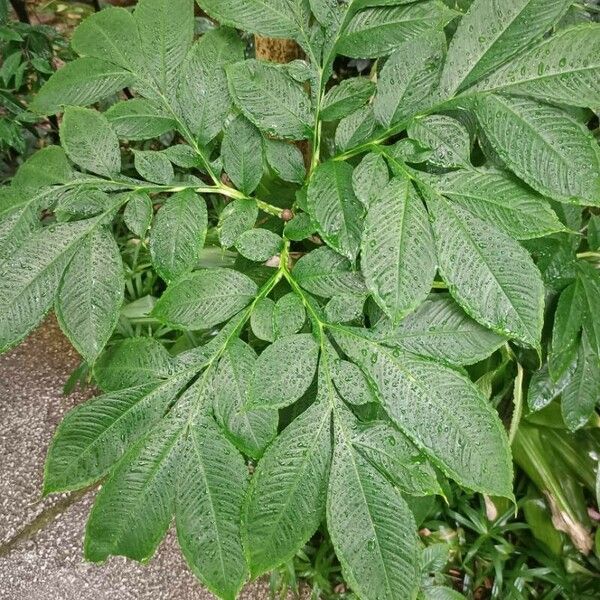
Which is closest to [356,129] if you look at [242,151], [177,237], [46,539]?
[242,151]

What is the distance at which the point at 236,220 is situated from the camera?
74cm

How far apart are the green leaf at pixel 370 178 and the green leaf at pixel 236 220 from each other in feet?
0.49

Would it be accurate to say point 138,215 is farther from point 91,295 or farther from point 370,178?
point 370,178

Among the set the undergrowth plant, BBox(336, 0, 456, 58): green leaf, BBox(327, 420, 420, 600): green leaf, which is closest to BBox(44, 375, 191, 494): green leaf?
the undergrowth plant

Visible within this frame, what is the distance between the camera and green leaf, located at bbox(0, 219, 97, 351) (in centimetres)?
65

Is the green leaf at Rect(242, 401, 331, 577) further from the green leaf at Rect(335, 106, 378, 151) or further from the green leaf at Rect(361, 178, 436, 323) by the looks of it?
Answer: the green leaf at Rect(335, 106, 378, 151)

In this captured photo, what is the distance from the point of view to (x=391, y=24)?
2.21 feet

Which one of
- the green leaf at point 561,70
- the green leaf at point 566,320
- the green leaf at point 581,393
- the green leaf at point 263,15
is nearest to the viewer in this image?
the green leaf at point 561,70

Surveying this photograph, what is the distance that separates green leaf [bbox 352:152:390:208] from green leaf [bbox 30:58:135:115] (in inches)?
12.8

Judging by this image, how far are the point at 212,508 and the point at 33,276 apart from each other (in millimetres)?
317

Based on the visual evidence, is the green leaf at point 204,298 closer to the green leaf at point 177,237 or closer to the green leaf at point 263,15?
the green leaf at point 177,237

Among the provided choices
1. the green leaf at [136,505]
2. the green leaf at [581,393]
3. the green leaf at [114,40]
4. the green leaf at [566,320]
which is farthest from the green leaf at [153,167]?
the green leaf at [581,393]

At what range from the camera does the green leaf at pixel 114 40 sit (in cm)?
76

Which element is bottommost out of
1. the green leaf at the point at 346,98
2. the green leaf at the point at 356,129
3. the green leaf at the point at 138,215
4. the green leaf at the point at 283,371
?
the green leaf at the point at 283,371
